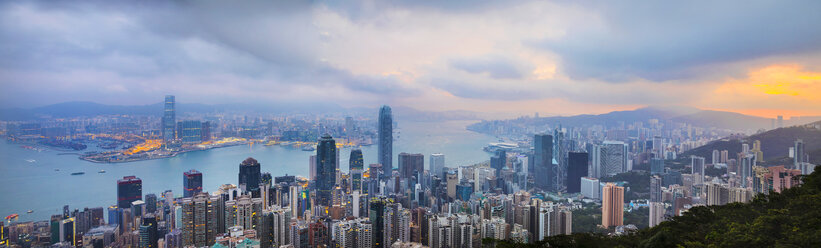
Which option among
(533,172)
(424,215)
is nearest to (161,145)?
(424,215)

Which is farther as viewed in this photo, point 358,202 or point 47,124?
point 358,202

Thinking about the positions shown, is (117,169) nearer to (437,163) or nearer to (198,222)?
(198,222)

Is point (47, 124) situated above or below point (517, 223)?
above

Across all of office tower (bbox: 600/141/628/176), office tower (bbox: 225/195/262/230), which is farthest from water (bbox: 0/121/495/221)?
office tower (bbox: 600/141/628/176)

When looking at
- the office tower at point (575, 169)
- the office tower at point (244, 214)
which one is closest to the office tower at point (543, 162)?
the office tower at point (575, 169)

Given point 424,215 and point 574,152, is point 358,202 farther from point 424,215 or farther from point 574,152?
point 574,152

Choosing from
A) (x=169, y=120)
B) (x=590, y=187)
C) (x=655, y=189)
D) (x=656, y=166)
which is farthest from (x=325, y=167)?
(x=656, y=166)
